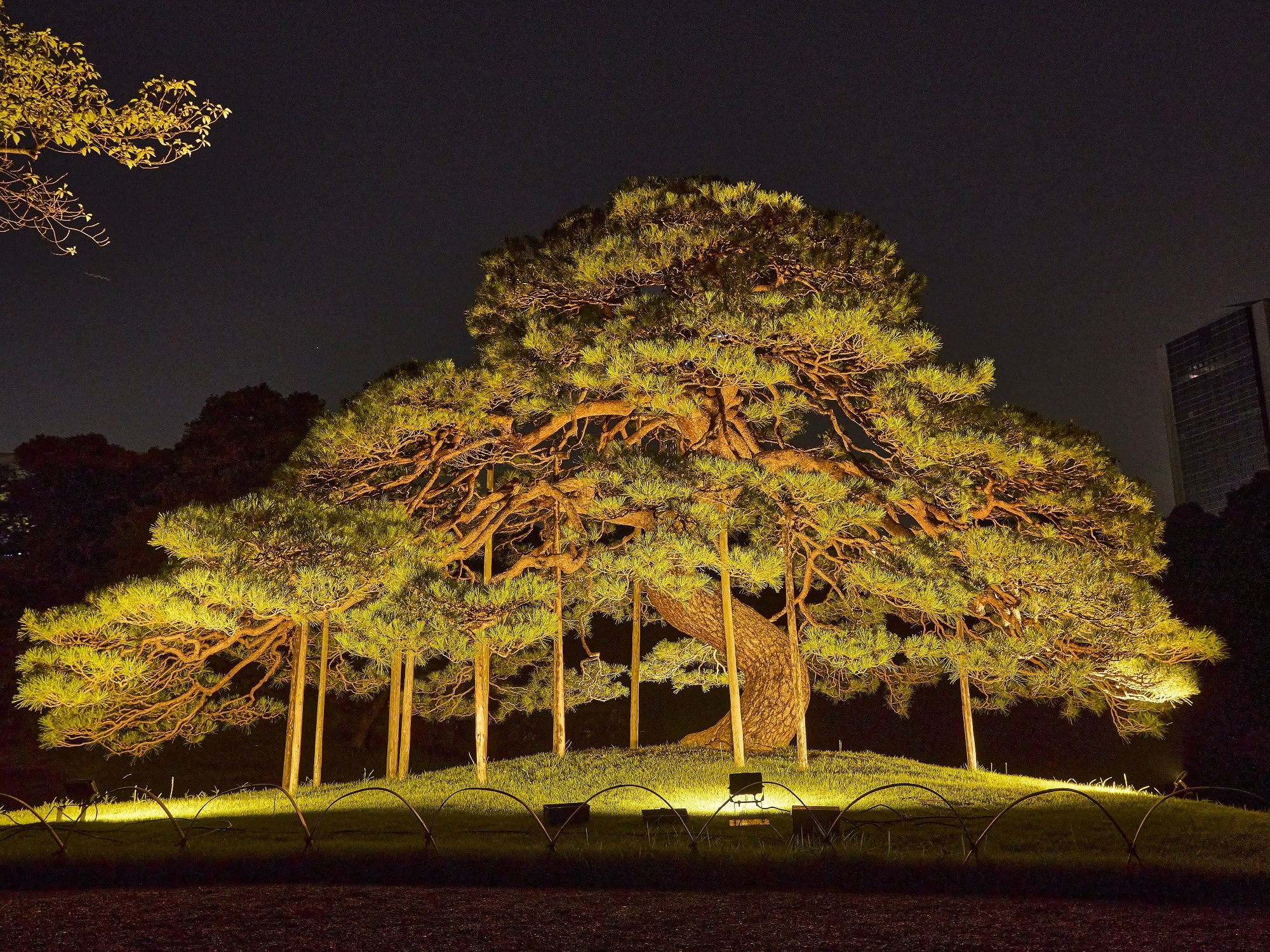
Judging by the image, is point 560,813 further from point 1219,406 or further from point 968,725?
point 1219,406

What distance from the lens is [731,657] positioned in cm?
→ 822

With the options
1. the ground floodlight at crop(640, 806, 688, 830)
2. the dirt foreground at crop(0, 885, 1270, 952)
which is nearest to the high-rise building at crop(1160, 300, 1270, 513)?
the ground floodlight at crop(640, 806, 688, 830)

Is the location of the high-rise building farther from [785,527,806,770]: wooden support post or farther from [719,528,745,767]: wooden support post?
[719,528,745,767]: wooden support post

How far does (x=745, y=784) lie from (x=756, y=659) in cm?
381

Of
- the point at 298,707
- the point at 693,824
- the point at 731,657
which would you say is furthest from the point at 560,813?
the point at 298,707

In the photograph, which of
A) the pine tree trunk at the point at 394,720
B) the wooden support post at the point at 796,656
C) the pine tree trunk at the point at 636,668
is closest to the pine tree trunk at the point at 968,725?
the wooden support post at the point at 796,656

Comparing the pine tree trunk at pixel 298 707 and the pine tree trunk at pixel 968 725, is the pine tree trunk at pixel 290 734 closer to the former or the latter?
the pine tree trunk at pixel 298 707

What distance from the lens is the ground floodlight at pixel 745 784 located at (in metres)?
6.30

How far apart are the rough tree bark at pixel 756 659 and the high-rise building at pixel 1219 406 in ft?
55.6

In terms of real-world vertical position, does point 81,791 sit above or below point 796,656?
below

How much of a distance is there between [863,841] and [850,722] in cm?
1417

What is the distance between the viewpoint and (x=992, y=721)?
18.2 metres

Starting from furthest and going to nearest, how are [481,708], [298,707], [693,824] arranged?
[481,708], [298,707], [693,824]

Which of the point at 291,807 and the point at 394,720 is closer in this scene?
the point at 291,807
